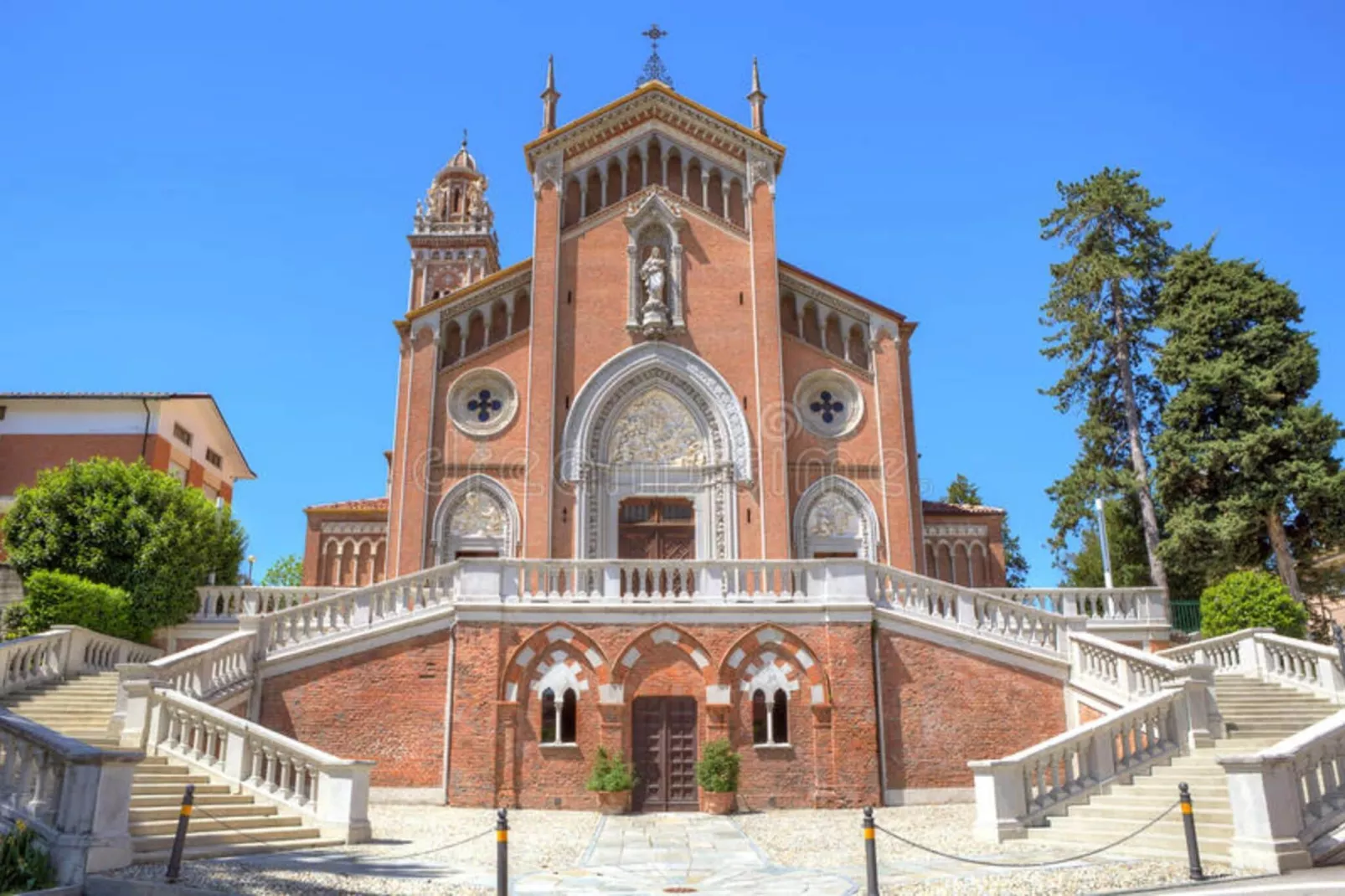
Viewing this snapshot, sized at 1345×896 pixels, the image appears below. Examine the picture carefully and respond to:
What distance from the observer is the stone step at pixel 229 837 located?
36.8 feet

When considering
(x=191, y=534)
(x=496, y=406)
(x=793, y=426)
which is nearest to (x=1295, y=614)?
(x=793, y=426)

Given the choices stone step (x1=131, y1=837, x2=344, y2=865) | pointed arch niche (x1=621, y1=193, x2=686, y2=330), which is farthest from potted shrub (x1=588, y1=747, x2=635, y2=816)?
pointed arch niche (x1=621, y1=193, x2=686, y2=330)

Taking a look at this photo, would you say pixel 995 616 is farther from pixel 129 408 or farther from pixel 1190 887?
pixel 129 408

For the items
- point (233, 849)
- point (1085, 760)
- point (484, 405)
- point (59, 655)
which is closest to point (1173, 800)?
point (1085, 760)

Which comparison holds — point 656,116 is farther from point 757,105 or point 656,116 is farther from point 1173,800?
point 1173,800

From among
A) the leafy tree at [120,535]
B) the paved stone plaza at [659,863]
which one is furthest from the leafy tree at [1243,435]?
the leafy tree at [120,535]

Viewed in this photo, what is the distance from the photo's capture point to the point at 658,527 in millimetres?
27547

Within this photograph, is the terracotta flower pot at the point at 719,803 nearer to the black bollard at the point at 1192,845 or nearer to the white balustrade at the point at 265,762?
the white balustrade at the point at 265,762

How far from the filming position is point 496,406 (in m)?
28.3

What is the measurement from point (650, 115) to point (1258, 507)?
20109mm

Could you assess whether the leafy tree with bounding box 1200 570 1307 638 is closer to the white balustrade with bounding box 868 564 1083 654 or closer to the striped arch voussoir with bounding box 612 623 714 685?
the white balustrade with bounding box 868 564 1083 654

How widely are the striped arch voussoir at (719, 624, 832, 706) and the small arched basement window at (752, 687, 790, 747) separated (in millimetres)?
249

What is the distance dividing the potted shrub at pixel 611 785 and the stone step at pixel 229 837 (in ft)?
17.0

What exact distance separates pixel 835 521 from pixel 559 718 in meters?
12.0
